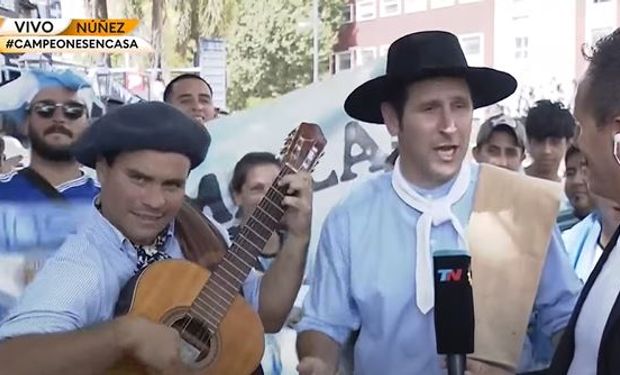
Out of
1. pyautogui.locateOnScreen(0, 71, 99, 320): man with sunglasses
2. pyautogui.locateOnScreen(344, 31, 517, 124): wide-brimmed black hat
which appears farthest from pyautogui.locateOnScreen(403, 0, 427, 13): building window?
pyautogui.locateOnScreen(344, 31, 517, 124): wide-brimmed black hat

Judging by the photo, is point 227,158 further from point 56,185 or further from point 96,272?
point 96,272

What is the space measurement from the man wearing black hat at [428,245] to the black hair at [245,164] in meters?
1.77

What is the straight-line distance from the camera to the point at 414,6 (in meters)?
29.0

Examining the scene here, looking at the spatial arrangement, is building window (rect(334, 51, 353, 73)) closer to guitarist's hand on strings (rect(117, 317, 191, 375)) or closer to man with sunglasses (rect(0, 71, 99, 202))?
man with sunglasses (rect(0, 71, 99, 202))

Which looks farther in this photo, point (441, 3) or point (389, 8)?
point (389, 8)

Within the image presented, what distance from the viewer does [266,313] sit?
2795mm

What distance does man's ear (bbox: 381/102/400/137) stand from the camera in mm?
2730

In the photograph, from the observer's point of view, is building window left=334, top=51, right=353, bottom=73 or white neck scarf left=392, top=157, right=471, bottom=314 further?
building window left=334, top=51, right=353, bottom=73

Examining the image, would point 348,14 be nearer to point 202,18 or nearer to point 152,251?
point 202,18

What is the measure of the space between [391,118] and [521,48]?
935 inches

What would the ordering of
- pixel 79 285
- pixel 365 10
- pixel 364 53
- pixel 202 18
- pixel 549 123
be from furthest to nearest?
1. pixel 365 10
2. pixel 364 53
3. pixel 202 18
4. pixel 549 123
5. pixel 79 285

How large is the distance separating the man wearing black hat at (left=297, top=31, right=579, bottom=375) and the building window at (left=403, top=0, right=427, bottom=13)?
26496 mm

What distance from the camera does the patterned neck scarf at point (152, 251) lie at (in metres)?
2.50

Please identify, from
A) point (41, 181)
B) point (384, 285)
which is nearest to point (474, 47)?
point (41, 181)
